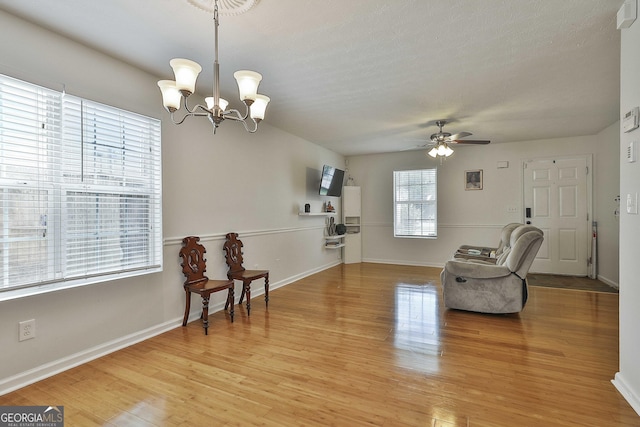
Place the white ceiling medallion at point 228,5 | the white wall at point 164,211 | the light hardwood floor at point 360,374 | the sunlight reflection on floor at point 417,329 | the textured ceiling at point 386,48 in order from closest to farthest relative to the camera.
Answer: the light hardwood floor at point 360,374, the white ceiling medallion at point 228,5, the textured ceiling at point 386,48, the white wall at point 164,211, the sunlight reflection on floor at point 417,329

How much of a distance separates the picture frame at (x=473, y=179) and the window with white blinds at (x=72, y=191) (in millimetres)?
5352

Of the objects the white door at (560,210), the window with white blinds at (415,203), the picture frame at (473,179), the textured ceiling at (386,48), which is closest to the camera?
the textured ceiling at (386,48)

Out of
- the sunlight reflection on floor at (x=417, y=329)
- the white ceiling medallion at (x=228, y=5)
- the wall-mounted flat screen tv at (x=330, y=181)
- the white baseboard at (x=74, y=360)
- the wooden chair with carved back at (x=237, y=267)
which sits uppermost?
the white ceiling medallion at (x=228, y=5)

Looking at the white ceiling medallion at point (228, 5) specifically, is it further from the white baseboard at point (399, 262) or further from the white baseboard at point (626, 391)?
the white baseboard at point (399, 262)

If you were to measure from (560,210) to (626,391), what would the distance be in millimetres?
4376

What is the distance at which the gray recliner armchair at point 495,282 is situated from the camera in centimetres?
329

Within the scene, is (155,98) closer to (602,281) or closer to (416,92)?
(416,92)

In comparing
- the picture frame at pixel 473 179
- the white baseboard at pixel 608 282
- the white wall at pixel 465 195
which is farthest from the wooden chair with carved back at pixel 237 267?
the white baseboard at pixel 608 282

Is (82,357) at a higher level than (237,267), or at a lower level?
lower

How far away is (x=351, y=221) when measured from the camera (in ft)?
22.5

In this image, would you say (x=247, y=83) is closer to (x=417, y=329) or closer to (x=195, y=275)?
(x=195, y=275)

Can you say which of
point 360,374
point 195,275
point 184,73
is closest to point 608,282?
point 360,374

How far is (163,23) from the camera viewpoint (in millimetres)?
2092

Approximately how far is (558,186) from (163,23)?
20.5ft
